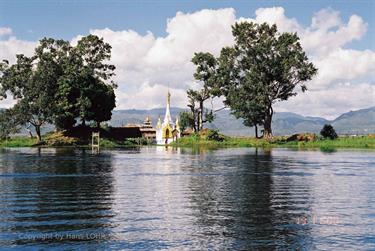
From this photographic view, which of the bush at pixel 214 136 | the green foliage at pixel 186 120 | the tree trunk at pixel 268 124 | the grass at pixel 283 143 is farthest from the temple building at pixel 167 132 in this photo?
the tree trunk at pixel 268 124

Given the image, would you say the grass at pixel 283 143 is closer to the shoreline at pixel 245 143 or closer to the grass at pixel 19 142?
the shoreline at pixel 245 143

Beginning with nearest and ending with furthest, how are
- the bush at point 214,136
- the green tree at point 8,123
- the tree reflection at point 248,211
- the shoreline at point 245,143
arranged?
the tree reflection at point 248,211 < the shoreline at point 245,143 < the green tree at point 8,123 < the bush at point 214,136

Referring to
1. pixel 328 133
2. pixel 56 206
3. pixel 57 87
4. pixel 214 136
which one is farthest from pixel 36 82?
pixel 56 206

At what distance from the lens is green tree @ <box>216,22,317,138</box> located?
119188 mm

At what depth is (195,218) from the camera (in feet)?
79.4

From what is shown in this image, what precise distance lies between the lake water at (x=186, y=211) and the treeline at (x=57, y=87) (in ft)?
247

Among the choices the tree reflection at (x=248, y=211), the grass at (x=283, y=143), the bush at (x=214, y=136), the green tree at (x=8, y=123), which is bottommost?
the tree reflection at (x=248, y=211)

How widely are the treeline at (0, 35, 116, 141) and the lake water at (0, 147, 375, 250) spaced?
75.4m

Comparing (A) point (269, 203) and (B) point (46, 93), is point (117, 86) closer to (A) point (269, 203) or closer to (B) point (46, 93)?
(B) point (46, 93)

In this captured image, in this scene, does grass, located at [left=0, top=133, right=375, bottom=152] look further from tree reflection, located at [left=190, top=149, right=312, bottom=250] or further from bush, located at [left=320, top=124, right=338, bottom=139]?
tree reflection, located at [left=190, top=149, right=312, bottom=250]

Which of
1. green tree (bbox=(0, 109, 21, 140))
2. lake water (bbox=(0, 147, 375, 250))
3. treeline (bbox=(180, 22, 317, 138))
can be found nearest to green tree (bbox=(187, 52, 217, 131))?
treeline (bbox=(180, 22, 317, 138))

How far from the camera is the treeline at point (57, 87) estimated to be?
118m

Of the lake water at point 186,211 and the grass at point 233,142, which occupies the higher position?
the grass at point 233,142

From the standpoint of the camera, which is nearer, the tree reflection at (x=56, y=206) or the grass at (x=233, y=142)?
the tree reflection at (x=56, y=206)
